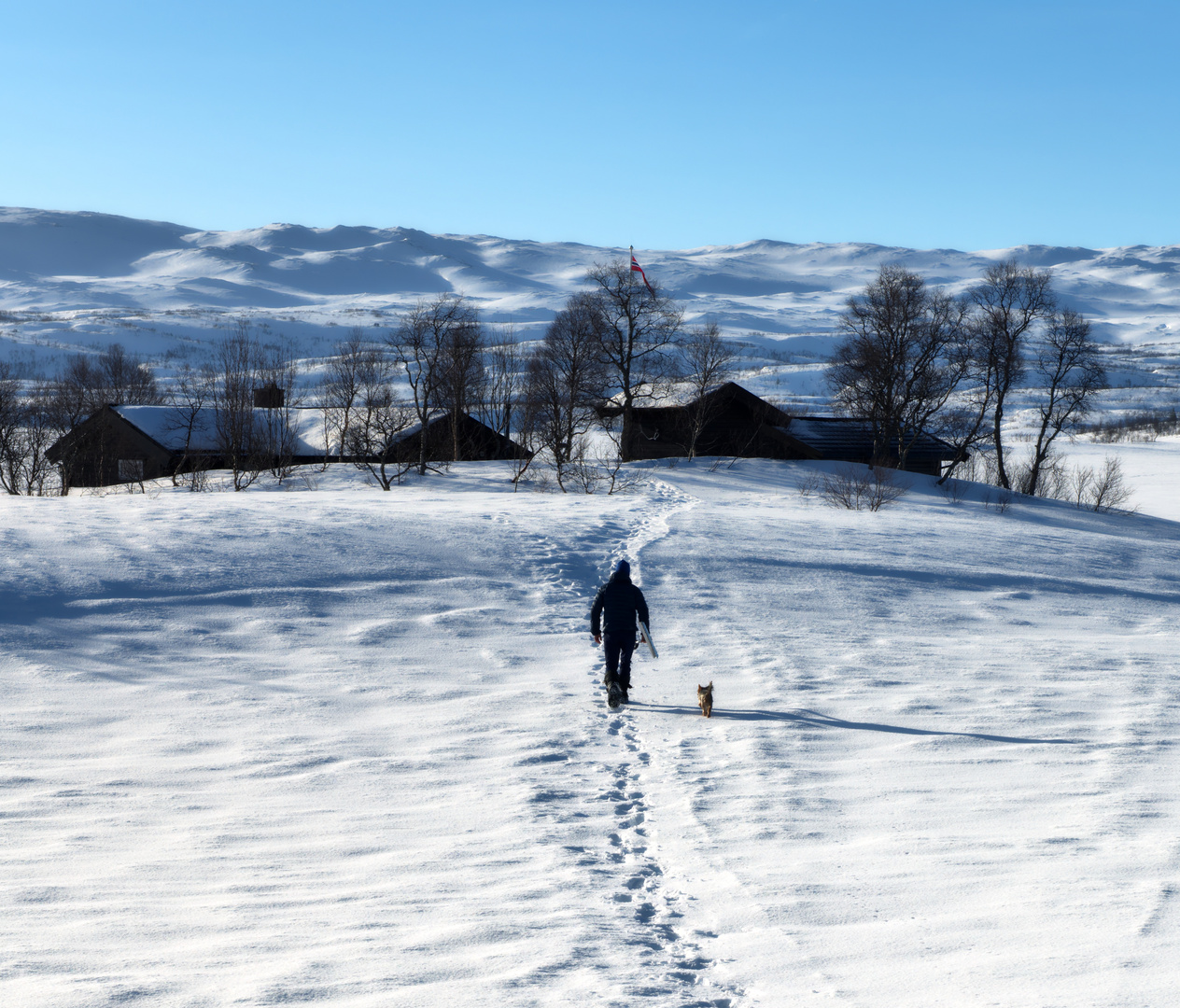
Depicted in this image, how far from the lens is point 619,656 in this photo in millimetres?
10273

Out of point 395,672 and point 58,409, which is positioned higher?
point 58,409

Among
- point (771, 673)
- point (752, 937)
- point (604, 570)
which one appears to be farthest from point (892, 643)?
point (752, 937)

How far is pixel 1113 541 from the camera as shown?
82.0 ft

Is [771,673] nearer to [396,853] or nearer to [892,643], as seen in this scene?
[892,643]

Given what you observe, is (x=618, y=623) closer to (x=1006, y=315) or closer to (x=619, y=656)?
(x=619, y=656)

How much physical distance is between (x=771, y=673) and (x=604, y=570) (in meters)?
6.37

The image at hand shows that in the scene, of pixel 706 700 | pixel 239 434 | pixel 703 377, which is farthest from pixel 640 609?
pixel 703 377

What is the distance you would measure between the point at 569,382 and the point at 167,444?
63.5ft

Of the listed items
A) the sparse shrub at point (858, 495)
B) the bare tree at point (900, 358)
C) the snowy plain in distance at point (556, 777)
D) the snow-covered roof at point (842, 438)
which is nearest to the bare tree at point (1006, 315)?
the bare tree at point (900, 358)

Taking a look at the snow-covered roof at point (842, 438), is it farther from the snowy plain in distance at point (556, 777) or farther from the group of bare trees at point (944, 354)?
the snowy plain in distance at point (556, 777)

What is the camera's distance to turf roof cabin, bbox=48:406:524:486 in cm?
4172

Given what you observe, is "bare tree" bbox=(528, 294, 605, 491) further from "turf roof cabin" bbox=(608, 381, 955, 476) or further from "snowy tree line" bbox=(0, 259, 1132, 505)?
"turf roof cabin" bbox=(608, 381, 955, 476)

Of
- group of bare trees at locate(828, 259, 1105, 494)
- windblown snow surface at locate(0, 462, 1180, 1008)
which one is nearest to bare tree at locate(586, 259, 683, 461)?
group of bare trees at locate(828, 259, 1105, 494)

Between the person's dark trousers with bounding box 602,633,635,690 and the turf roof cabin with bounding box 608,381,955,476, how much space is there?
123 feet
